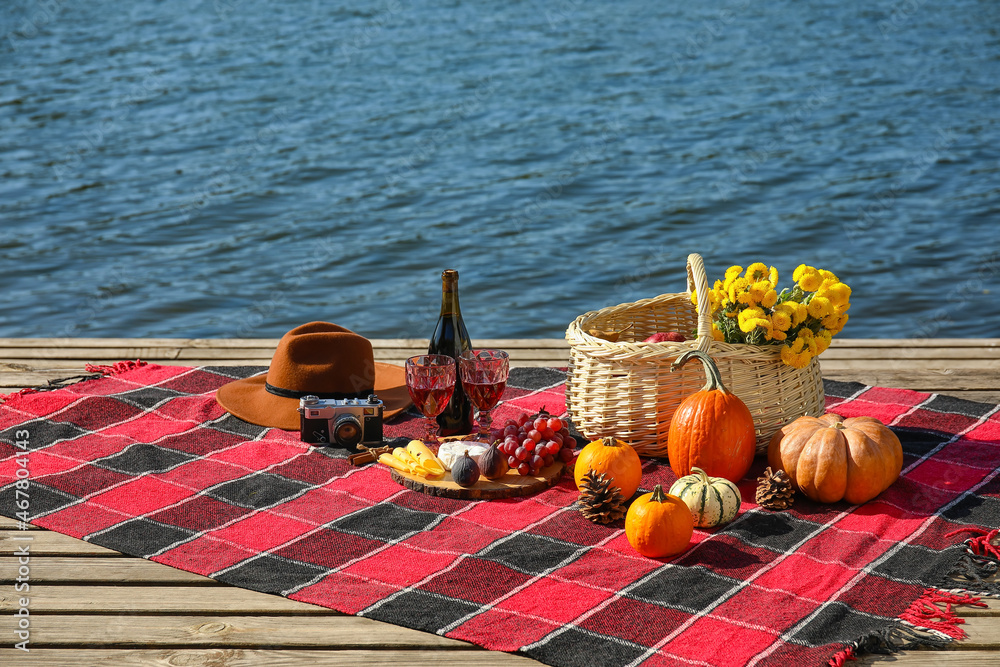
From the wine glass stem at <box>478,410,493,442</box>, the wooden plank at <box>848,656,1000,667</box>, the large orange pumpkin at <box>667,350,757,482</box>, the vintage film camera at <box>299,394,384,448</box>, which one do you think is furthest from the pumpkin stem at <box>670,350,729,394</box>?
the vintage film camera at <box>299,394,384,448</box>

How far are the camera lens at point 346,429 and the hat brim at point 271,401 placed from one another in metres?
0.17

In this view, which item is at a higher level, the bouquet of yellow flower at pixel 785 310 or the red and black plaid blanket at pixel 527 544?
the bouquet of yellow flower at pixel 785 310

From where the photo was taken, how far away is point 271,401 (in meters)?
3.06

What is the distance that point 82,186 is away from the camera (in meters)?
9.12

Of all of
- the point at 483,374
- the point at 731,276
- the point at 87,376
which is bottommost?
the point at 87,376

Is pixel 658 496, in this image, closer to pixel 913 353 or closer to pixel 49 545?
pixel 49 545

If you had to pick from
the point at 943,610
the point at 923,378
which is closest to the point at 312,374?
the point at 943,610

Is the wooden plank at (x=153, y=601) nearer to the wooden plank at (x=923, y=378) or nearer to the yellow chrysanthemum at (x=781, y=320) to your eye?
the yellow chrysanthemum at (x=781, y=320)

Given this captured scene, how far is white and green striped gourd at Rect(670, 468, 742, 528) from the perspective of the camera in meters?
2.28

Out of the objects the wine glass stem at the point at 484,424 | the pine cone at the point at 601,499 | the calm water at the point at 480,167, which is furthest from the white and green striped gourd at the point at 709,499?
the calm water at the point at 480,167

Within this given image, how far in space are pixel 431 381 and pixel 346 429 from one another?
36 cm

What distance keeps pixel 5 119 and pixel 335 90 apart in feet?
12.0

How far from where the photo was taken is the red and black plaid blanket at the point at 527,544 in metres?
1.92

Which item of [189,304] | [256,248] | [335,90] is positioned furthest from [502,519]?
[335,90]
